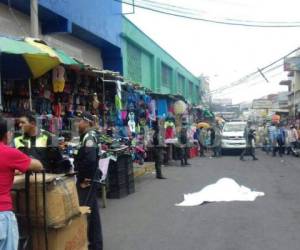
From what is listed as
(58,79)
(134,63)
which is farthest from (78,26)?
(134,63)

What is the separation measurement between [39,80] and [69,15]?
3842 mm

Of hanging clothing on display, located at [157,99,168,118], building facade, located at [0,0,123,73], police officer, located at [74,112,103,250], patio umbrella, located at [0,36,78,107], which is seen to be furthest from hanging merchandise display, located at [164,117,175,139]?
police officer, located at [74,112,103,250]

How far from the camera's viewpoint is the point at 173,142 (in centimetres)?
2466

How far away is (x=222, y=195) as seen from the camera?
12.4 meters

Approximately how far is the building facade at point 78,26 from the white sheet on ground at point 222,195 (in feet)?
18.7

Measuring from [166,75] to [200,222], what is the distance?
25.1m

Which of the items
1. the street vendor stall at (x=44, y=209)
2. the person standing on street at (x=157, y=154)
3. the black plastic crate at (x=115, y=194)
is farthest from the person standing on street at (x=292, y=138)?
the street vendor stall at (x=44, y=209)

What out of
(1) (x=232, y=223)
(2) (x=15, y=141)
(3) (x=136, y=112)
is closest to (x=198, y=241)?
(1) (x=232, y=223)

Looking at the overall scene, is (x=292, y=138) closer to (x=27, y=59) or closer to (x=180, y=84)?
(x=180, y=84)

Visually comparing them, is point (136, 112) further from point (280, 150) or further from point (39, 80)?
point (280, 150)

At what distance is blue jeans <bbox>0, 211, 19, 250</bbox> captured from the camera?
4.87 metres

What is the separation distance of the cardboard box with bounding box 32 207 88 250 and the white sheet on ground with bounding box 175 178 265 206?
211 inches

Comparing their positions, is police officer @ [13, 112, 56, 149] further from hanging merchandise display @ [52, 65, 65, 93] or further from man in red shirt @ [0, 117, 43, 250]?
hanging merchandise display @ [52, 65, 65, 93]

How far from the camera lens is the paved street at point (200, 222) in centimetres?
800
